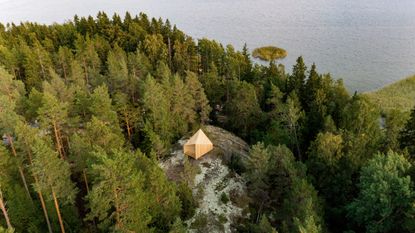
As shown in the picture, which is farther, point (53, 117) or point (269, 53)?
point (269, 53)

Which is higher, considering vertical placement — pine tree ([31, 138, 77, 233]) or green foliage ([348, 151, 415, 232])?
pine tree ([31, 138, 77, 233])

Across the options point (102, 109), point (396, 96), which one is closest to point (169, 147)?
point (102, 109)

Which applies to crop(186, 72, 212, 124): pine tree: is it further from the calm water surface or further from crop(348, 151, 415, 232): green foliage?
the calm water surface

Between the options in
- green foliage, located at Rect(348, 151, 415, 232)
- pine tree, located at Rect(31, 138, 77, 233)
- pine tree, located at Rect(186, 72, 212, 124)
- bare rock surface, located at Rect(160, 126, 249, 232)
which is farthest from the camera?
pine tree, located at Rect(186, 72, 212, 124)

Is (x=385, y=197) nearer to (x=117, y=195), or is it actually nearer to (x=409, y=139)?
(x=409, y=139)

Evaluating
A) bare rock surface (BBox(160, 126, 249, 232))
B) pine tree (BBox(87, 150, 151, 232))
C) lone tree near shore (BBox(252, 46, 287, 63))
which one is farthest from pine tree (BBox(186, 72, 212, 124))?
lone tree near shore (BBox(252, 46, 287, 63))

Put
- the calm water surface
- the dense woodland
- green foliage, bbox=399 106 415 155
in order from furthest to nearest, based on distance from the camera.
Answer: the calm water surface → green foliage, bbox=399 106 415 155 → the dense woodland
